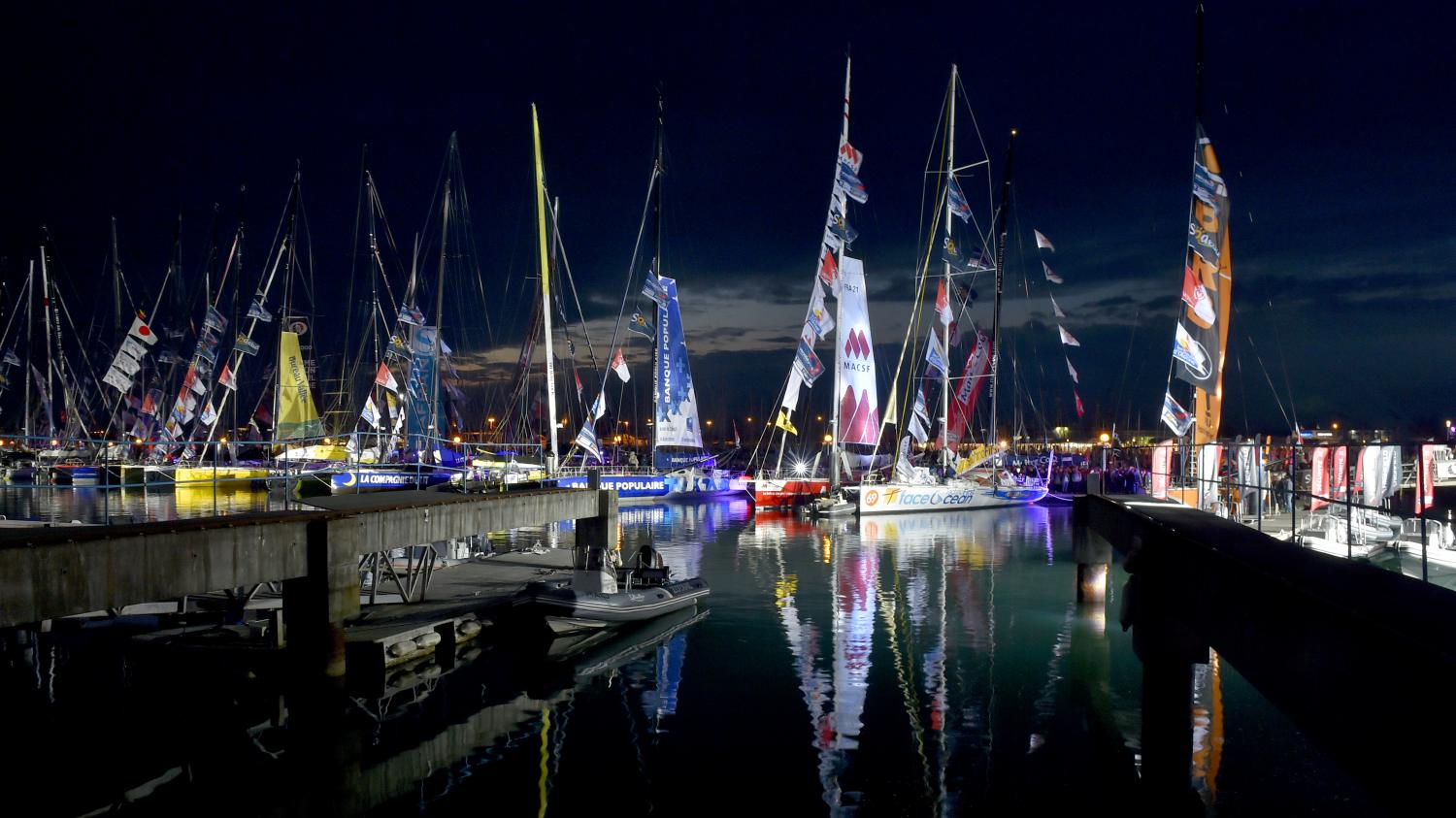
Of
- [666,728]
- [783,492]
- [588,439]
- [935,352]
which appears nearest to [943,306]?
[935,352]

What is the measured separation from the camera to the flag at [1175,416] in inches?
1051

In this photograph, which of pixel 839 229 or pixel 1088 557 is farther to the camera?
pixel 839 229

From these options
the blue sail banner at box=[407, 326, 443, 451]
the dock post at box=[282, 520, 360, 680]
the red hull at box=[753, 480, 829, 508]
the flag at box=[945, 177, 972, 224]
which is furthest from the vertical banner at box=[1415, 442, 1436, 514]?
the blue sail banner at box=[407, 326, 443, 451]

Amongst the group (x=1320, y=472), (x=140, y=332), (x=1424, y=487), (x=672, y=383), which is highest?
(x=140, y=332)

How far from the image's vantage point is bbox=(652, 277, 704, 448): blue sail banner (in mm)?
64062

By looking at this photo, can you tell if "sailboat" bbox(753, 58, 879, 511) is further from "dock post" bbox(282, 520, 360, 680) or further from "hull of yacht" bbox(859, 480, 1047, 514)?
"dock post" bbox(282, 520, 360, 680)

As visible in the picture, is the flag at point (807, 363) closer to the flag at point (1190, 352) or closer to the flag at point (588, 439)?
the flag at point (588, 439)

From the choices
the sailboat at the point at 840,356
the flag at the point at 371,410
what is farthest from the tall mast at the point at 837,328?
the flag at the point at 371,410

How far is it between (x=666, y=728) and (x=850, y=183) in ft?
142

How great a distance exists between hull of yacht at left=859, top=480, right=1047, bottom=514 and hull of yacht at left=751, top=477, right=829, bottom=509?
24.3 feet

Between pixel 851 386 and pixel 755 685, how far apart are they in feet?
139

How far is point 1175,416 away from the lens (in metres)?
27.0

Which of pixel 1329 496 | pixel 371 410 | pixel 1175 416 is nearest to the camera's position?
pixel 1329 496

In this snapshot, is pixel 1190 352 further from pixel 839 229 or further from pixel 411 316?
pixel 411 316
